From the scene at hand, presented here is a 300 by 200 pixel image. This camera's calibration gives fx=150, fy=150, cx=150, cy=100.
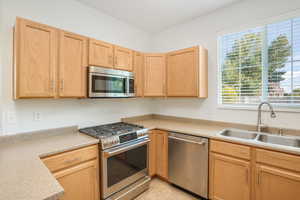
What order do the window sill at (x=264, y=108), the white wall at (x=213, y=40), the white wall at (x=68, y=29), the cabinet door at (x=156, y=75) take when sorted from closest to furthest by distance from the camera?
the white wall at (x=68, y=29) → the window sill at (x=264, y=108) → the white wall at (x=213, y=40) → the cabinet door at (x=156, y=75)

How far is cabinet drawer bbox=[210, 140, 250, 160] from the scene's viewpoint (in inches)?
64.9

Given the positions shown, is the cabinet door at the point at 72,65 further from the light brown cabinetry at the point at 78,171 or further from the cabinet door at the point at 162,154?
the cabinet door at the point at 162,154

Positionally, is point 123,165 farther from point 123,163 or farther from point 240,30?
point 240,30

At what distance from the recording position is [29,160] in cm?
121

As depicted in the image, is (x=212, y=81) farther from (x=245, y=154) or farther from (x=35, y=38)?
(x=35, y=38)

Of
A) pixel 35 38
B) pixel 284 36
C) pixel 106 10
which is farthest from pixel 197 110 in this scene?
pixel 35 38

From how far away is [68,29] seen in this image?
210cm

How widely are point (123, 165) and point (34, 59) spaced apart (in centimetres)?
158

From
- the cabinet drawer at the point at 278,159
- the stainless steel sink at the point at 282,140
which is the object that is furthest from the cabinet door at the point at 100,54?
the stainless steel sink at the point at 282,140

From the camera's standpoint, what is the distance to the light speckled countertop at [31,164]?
80 cm

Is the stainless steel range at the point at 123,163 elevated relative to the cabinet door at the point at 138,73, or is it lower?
lower

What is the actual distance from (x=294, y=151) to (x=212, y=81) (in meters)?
1.43

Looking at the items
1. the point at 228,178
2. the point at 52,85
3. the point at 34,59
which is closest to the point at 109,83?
the point at 52,85

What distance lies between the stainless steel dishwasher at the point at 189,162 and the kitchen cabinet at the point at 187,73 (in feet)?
2.46
